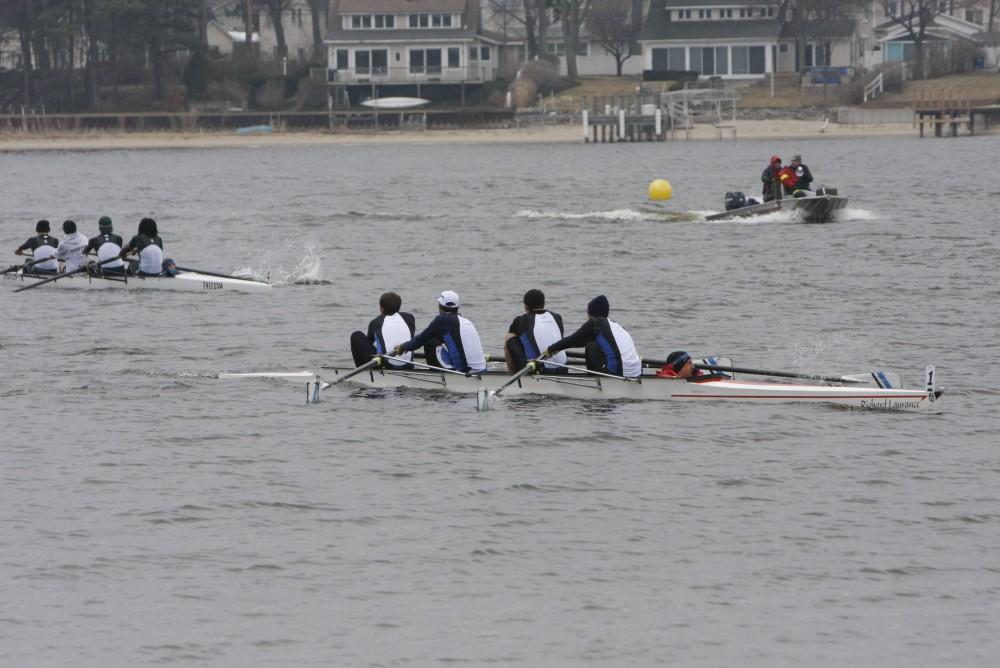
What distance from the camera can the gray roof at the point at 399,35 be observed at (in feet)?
364

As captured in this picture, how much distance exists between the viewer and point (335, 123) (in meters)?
104

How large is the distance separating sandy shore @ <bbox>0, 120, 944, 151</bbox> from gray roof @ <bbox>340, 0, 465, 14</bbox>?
1350 centimetres

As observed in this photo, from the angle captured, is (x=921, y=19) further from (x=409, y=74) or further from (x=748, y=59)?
(x=409, y=74)

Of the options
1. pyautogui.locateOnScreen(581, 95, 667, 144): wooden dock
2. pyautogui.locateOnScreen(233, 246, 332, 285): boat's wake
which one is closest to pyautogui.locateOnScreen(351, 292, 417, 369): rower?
pyautogui.locateOnScreen(233, 246, 332, 285): boat's wake

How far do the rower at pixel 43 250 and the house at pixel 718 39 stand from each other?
7798cm

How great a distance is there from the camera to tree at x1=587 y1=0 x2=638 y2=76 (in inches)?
4498

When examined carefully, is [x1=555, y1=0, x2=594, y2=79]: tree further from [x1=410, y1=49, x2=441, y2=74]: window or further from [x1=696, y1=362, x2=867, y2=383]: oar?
[x1=696, y1=362, x2=867, y2=383]: oar

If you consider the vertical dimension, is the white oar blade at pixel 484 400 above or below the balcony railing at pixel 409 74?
below

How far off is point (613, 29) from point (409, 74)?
1534 cm

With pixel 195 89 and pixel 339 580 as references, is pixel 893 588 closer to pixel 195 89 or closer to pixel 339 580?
pixel 339 580

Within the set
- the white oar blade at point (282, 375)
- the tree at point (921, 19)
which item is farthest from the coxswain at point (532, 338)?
the tree at point (921, 19)

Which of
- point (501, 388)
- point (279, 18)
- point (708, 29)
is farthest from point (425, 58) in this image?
point (501, 388)

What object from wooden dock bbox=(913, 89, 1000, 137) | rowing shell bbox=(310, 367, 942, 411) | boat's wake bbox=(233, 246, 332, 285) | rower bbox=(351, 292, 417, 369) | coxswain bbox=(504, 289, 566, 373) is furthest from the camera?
wooden dock bbox=(913, 89, 1000, 137)

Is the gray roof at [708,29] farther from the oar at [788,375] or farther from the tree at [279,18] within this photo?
the oar at [788,375]
